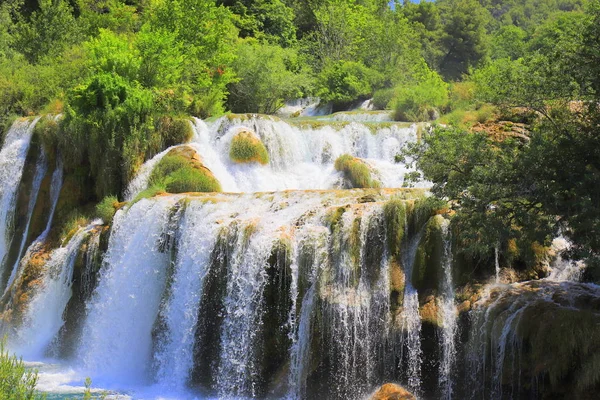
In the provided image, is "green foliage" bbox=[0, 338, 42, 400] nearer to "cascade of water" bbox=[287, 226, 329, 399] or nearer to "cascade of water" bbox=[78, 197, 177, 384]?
"cascade of water" bbox=[287, 226, 329, 399]

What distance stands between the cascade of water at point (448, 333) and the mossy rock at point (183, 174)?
7310 millimetres

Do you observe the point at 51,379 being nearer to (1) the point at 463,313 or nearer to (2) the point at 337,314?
(2) the point at 337,314

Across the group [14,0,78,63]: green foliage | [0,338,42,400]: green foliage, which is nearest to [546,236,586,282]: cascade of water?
[0,338,42,400]: green foliage

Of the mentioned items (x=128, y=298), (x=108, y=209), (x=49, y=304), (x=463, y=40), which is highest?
(x=463, y=40)

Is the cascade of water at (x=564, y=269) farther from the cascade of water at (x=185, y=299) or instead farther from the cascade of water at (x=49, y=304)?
the cascade of water at (x=49, y=304)

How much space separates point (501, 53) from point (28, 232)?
118 ft

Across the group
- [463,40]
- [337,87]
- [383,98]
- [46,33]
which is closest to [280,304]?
[383,98]

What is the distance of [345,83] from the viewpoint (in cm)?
2952

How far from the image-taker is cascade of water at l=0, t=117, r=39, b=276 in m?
18.0

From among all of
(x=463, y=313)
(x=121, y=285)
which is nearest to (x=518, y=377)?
(x=463, y=313)

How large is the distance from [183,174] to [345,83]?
14.8 meters

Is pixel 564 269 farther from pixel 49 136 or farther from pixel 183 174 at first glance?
pixel 49 136

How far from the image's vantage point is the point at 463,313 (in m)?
10.3

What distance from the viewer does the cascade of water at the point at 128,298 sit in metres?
13.3
